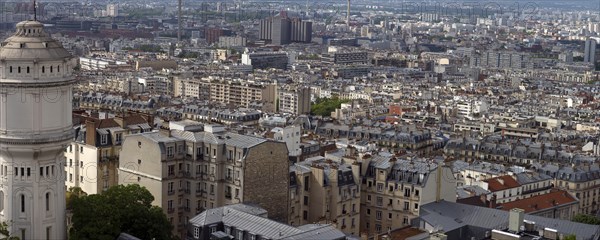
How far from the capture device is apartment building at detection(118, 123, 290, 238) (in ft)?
164

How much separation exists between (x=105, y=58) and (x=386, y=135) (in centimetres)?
11839

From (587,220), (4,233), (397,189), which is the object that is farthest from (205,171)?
(587,220)

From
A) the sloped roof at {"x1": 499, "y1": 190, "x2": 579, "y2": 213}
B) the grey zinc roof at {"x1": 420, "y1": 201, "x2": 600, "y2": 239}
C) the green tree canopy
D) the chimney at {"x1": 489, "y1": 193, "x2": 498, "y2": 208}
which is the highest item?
the grey zinc roof at {"x1": 420, "y1": 201, "x2": 600, "y2": 239}

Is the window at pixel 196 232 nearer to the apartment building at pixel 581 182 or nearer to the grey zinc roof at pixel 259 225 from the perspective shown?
the grey zinc roof at pixel 259 225

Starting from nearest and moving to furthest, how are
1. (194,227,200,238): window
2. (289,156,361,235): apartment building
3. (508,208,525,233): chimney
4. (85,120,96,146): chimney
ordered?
1. (194,227,200,238): window
2. (508,208,525,233): chimney
3. (289,156,361,235): apartment building
4. (85,120,96,146): chimney

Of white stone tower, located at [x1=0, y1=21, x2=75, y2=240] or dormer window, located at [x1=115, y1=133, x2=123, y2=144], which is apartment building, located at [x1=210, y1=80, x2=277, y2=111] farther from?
white stone tower, located at [x1=0, y1=21, x2=75, y2=240]

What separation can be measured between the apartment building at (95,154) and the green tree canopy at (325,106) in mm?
65650

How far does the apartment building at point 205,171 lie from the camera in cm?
5009

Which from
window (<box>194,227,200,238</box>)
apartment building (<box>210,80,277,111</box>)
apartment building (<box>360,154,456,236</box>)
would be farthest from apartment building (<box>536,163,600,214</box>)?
apartment building (<box>210,80,277,111</box>)

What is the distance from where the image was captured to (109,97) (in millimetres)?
101500

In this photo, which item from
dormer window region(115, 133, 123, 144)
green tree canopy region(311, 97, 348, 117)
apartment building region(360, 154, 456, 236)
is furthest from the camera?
green tree canopy region(311, 97, 348, 117)

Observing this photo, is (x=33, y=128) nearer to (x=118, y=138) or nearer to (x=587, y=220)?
(x=118, y=138)

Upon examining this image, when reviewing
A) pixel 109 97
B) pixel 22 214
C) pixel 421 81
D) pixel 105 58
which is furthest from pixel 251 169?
pixel 105 58

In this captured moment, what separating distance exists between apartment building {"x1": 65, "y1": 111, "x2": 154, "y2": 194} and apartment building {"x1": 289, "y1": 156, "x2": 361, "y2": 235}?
10.6 meters
